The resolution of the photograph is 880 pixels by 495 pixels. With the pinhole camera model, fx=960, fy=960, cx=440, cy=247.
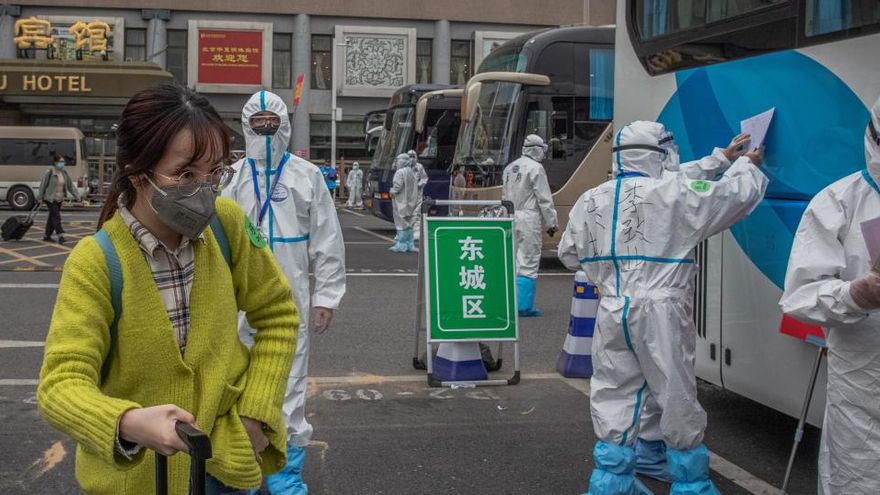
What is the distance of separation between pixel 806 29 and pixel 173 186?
3482 millimetres

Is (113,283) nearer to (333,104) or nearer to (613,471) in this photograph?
(613,471)

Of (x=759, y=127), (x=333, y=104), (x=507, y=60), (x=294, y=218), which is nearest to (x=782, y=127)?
(x=759, y=127)

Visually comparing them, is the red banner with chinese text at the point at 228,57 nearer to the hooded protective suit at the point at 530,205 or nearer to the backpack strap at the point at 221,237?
the hooded protective suit at the point at 530,205

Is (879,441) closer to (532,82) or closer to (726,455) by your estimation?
(726,455)

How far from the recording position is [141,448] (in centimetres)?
208

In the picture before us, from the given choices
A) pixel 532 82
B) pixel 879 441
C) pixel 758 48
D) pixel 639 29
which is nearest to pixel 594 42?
pixel 532 82

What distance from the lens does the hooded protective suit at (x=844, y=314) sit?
10.00 feet

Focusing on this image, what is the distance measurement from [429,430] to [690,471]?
6.72ft

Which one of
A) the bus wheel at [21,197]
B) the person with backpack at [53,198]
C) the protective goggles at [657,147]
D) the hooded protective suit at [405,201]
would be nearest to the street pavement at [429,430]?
the protective goggles at [657,147]

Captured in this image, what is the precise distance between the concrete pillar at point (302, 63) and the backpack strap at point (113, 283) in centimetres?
3978

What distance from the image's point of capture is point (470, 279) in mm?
7258

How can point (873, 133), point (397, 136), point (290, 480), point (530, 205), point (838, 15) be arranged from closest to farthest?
1. point (873, 133)
2. point (838, 15)
3. point (290, 480)
4. point (530, 205)
5. point (397, 136)

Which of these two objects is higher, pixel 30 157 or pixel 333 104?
pixel 333 104

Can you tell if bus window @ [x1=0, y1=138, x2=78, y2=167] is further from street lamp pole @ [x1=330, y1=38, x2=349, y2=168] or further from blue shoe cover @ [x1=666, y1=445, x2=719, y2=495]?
blue shoe cover @ [x1=666, y1=445, x2=719, y2=495]
